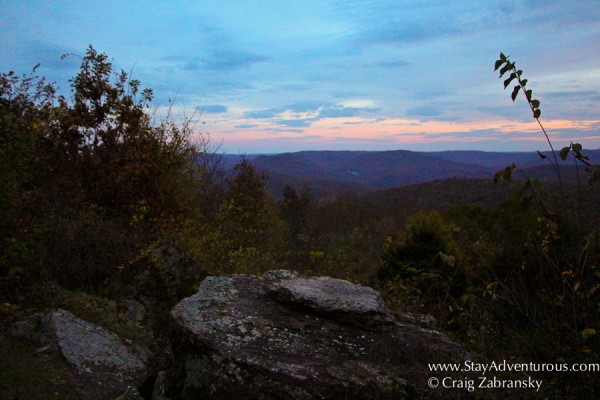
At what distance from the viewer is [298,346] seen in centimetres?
411

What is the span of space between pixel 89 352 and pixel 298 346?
2300mm

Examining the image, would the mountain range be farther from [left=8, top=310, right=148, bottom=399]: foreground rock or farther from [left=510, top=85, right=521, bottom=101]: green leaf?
[left=510, top=85, right=521, bottom=101]: green leaf

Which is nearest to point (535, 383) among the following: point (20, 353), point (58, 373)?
point (58, 373)

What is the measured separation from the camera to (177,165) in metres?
9.55

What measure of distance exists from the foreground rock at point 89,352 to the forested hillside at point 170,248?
432 millimetres

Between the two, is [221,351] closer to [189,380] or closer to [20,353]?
[189,380]

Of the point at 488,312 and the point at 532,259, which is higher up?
the point at 532,259

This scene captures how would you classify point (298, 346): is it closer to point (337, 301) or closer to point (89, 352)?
point (337, 301)

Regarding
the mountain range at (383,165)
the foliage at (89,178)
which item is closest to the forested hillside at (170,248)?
the foliage at (89,178)

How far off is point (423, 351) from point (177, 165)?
719cm

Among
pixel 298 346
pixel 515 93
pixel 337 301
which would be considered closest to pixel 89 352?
pixel 298 346

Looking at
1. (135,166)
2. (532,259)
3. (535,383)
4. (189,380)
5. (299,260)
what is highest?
(135,166)

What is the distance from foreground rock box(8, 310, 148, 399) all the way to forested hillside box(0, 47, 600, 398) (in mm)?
432

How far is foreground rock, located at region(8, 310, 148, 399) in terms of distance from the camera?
412 centimetres
